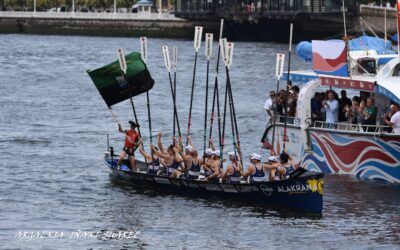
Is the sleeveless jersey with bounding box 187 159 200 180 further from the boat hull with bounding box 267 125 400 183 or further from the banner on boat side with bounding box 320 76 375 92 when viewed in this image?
the banner on boat side with bounding box 320 76 375 92

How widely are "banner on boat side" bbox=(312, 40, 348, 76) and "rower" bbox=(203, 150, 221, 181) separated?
215 inches

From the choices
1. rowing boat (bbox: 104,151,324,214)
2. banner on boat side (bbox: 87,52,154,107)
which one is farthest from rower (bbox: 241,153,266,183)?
banner on boat side (bbox: 87,52,154,107)

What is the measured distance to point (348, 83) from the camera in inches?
1528

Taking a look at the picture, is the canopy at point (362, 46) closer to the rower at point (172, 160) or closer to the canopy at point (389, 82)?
the canopy at point (389, 82)

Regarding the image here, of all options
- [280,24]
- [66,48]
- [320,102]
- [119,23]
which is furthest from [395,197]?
[119,23]

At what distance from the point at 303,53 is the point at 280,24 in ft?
269

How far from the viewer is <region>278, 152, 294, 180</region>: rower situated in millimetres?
33844

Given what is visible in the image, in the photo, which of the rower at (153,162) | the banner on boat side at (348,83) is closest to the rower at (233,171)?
the rower at (153,162)

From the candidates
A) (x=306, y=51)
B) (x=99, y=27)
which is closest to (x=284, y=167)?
(x=306, y=51)

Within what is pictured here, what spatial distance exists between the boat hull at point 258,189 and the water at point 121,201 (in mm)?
311

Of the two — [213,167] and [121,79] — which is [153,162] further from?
[121,79]

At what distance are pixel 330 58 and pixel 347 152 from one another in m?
3.03

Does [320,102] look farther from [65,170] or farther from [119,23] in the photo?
[119,23]

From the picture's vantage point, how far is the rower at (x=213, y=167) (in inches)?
1396
